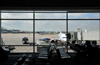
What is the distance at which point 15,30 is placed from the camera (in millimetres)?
6918

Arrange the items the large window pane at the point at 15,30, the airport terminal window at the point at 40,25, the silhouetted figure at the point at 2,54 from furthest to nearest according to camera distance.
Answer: the large window pane at the point at 15,30
the airport terminal window at the point at 40,25
the silhouetted figure at the point at 2,54

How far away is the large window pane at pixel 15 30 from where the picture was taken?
22.1 feet

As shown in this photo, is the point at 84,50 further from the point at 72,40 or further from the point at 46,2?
the point at 46,2

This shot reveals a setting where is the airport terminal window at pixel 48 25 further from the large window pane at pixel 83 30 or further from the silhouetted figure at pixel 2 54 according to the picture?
the silhouetted figure at pixel 2 54

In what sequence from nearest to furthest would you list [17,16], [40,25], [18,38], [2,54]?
1. [2,54]
2. [17,16]
3. [40,25]
4. [18,38]

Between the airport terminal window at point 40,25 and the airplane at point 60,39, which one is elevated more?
the airport terminal window at point 40,25

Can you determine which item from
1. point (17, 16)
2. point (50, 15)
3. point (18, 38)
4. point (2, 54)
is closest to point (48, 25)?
point (50, 15)

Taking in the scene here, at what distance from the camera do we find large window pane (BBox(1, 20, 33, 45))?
6723 millimetres

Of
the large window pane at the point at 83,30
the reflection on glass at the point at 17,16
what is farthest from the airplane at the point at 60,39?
the reflection on glass at the point at 17,16

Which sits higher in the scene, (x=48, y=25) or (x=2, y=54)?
(x=48, y=25)

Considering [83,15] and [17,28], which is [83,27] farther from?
[17,28]

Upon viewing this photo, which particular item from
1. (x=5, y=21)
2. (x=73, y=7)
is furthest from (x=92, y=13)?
(x=5, y=21)

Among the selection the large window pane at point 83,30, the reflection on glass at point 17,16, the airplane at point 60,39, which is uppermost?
the reflection on glass at point 17,16

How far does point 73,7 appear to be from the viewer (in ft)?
18.6
